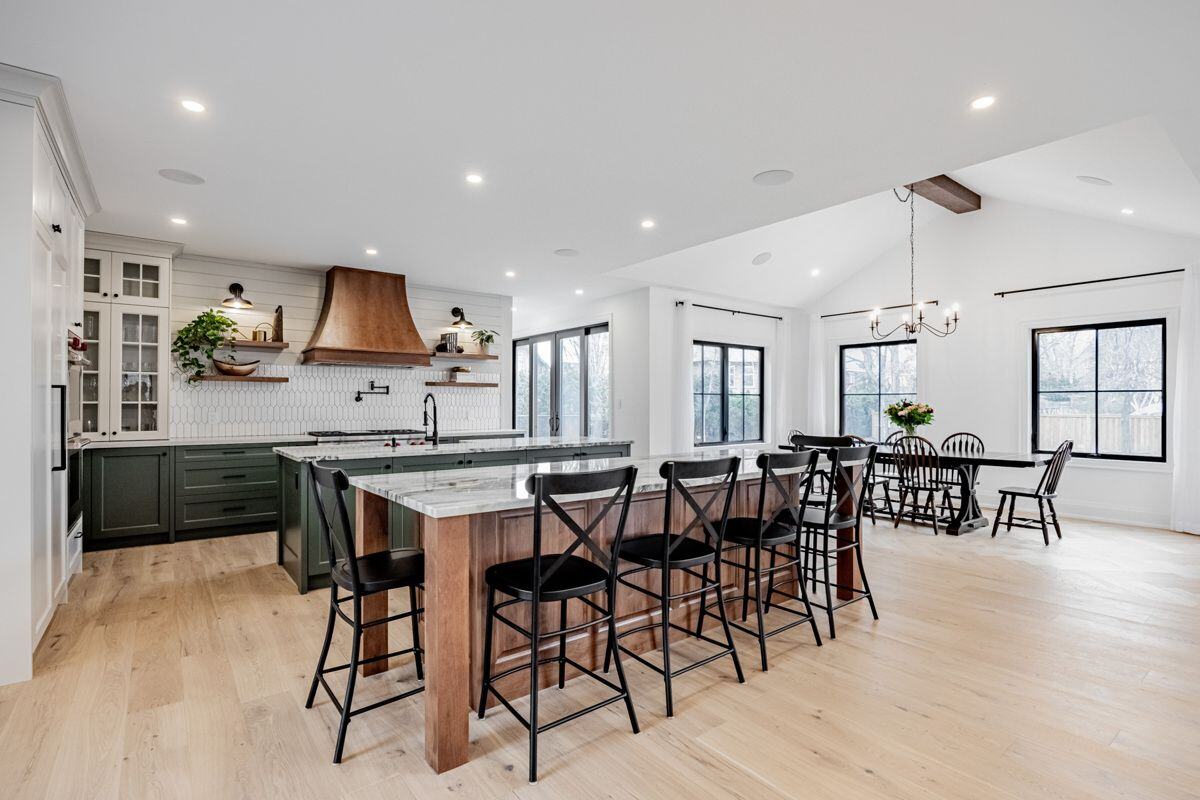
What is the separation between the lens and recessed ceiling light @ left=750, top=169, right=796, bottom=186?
367 centimetres

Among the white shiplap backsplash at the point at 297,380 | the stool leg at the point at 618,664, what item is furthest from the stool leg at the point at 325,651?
the white shiplap backsplash at the point at 297,380

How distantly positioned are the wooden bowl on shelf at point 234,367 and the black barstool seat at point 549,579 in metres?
4.54

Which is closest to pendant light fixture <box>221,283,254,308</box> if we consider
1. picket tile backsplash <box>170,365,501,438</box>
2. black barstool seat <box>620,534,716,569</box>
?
picket tile backsplash <box>170,365,501,438</box>

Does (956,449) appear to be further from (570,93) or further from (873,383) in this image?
(570,93)

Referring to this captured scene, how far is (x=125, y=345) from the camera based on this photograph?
16.7 feet

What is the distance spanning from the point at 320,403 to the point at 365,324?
1003 millimetres

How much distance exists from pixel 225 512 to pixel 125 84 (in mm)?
3790

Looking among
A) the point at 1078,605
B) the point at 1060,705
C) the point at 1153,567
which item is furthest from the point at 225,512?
the point at 1153,567

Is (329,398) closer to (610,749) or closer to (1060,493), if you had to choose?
(610,749)

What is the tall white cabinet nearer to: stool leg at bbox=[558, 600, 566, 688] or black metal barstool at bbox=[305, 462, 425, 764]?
black metal barstool at bbox=[305, 462, 425, 764]

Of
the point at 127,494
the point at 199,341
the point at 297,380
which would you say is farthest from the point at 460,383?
the point at 127,494

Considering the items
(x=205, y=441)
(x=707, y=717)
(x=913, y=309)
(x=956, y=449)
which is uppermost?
(x=913, y=309)

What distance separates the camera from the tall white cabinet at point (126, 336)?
4.91 metres

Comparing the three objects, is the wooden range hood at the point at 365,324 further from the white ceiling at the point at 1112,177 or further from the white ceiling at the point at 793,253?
the white ceiling at the point at 1112,177
